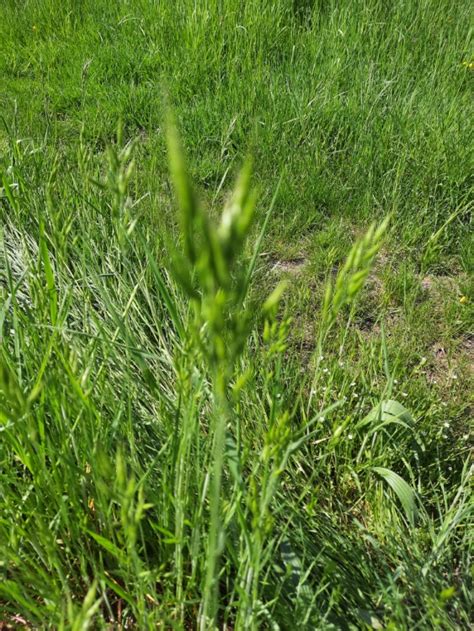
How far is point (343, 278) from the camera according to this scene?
2.57ft

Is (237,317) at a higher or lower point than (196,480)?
higher

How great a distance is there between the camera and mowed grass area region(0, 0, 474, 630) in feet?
3.17

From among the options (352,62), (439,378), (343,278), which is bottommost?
(439,378)

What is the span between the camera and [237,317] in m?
0.58

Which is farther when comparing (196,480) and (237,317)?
(196,480)

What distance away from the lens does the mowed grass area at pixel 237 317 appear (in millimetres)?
965

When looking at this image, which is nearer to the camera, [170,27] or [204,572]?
[204,572]

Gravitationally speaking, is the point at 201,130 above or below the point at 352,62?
below

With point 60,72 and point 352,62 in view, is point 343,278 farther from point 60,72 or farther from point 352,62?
point 60,72

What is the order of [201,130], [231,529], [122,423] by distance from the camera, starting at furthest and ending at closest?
[201,130] < [122,423] < [231,529]

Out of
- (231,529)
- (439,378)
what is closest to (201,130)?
(439,378)

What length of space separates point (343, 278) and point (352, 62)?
2903 mm

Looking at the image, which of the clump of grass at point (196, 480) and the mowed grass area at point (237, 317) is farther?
the mowed grass area at point (237, 317)

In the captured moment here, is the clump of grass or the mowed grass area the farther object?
the mowed grass area
